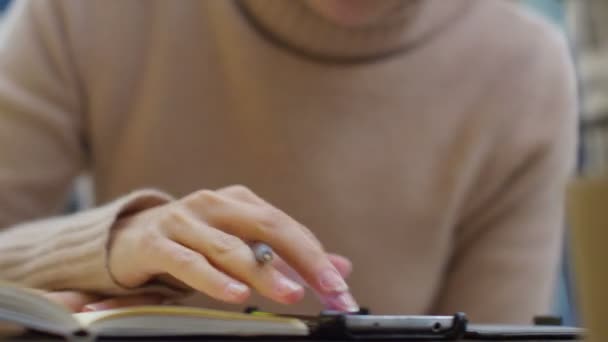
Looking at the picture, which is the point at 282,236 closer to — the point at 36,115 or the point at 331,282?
the point at 331,282

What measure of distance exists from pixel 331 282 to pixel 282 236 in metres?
0.04

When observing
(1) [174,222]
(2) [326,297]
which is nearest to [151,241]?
(1) [174,222]

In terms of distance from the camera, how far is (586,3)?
108cm

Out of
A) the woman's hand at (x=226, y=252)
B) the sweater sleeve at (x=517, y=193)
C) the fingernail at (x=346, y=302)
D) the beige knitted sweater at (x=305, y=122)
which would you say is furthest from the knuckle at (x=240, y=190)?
the sweater sleeve at (x=517, y=193)

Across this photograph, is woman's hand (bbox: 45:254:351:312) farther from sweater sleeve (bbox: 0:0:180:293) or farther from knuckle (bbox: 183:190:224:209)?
sweater sleeve (bbox: 0:0:180:293)

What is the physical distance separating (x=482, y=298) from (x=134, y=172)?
41 centimetres

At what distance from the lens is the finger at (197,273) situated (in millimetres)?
512

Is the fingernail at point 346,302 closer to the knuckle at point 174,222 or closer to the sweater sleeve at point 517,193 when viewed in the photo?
the knuckle at point 174,222

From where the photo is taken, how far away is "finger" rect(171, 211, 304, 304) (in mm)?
513

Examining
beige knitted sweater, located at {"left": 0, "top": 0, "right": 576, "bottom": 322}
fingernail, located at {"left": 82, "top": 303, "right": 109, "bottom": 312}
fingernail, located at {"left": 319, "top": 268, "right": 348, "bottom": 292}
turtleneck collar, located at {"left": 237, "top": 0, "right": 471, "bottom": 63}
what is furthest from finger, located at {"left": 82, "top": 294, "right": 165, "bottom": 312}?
turtleneck collar, located at {"left": 237, "top": 0, "right": 471, "bottom": 63}

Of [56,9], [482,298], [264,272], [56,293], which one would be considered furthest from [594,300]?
[56,9]

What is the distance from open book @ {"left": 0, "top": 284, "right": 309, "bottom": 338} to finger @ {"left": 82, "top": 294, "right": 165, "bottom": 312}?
0.08 metres

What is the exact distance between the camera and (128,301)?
0.56m

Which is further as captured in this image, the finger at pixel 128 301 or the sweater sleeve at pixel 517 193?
the sweater sleeve at pixel 517 193
